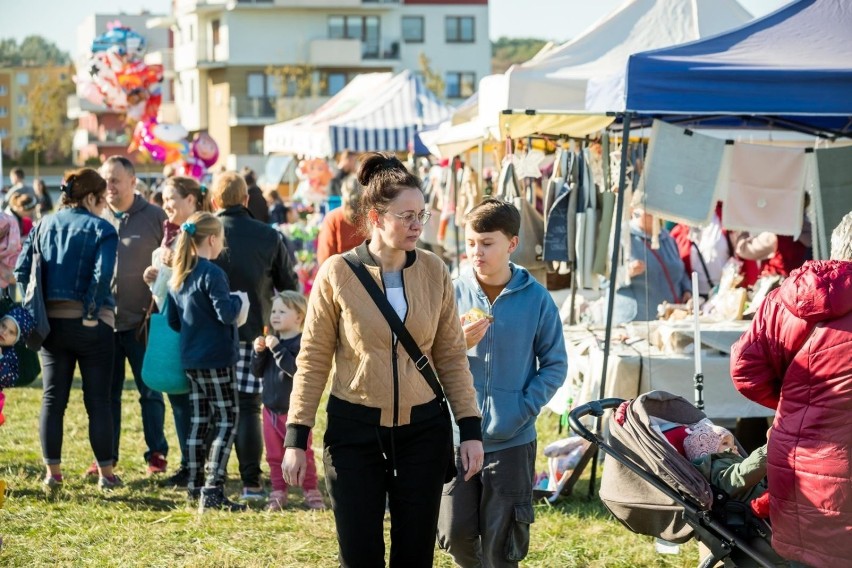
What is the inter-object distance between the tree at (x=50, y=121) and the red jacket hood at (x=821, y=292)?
69.1 m

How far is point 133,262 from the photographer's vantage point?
307 inches

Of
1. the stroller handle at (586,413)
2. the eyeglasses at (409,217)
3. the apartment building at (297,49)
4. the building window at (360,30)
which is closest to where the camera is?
the eyeglasses at (409,217)

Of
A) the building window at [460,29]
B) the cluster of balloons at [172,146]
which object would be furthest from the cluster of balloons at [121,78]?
the building window at [460,29]

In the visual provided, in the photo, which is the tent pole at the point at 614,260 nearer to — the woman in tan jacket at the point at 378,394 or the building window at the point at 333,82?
the woman in tan jacket at the point at 378,394

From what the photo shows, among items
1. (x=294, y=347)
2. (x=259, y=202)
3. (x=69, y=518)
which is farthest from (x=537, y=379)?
(x=259, y=202)

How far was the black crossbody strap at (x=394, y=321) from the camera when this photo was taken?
154 inches

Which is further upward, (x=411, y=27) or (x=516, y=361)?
(x=411, y=27)

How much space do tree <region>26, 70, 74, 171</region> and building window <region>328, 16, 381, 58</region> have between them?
18.0 m

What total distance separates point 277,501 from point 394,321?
11.4 ft

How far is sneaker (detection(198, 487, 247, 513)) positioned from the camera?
22.7 ft

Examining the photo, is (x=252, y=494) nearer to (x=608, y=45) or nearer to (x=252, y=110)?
(x=608, y=45)

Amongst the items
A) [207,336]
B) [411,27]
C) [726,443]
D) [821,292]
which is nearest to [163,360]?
[207,336]

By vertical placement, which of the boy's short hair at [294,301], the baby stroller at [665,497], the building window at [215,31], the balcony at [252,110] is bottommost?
the baby stroller at [665,497]

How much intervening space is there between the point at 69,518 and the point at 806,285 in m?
4.51
